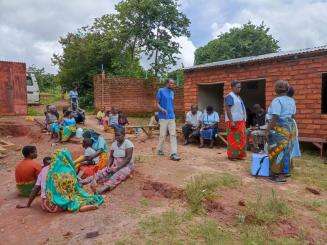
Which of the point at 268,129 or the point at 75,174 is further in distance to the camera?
the point at 268,129

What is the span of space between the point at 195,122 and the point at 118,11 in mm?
11398

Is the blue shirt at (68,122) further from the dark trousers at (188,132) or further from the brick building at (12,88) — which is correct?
the brick building at (12,88)

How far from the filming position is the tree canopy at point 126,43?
67.9 feet

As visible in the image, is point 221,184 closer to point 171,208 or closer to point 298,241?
point 171,208

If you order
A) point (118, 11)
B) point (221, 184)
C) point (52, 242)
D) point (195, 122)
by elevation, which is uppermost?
point (118, 11)

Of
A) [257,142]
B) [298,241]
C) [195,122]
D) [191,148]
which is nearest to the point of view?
[298,241]

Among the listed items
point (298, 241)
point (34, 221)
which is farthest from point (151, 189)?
point (298, 241)

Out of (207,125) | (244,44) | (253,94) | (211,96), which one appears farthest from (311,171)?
(244,44)

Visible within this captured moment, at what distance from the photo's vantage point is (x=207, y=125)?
11.0 metres

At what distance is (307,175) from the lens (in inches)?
296

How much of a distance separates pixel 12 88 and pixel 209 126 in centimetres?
878

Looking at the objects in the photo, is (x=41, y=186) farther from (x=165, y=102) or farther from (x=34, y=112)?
(x=34, y=112)

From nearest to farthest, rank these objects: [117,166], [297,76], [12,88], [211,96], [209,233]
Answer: [209,233] → [117,166] → [297,76] → [211,96] → [12,88]

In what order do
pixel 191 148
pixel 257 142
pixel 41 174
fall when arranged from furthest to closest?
pixel 191 148, pixel 257 142, pixel 41 174
